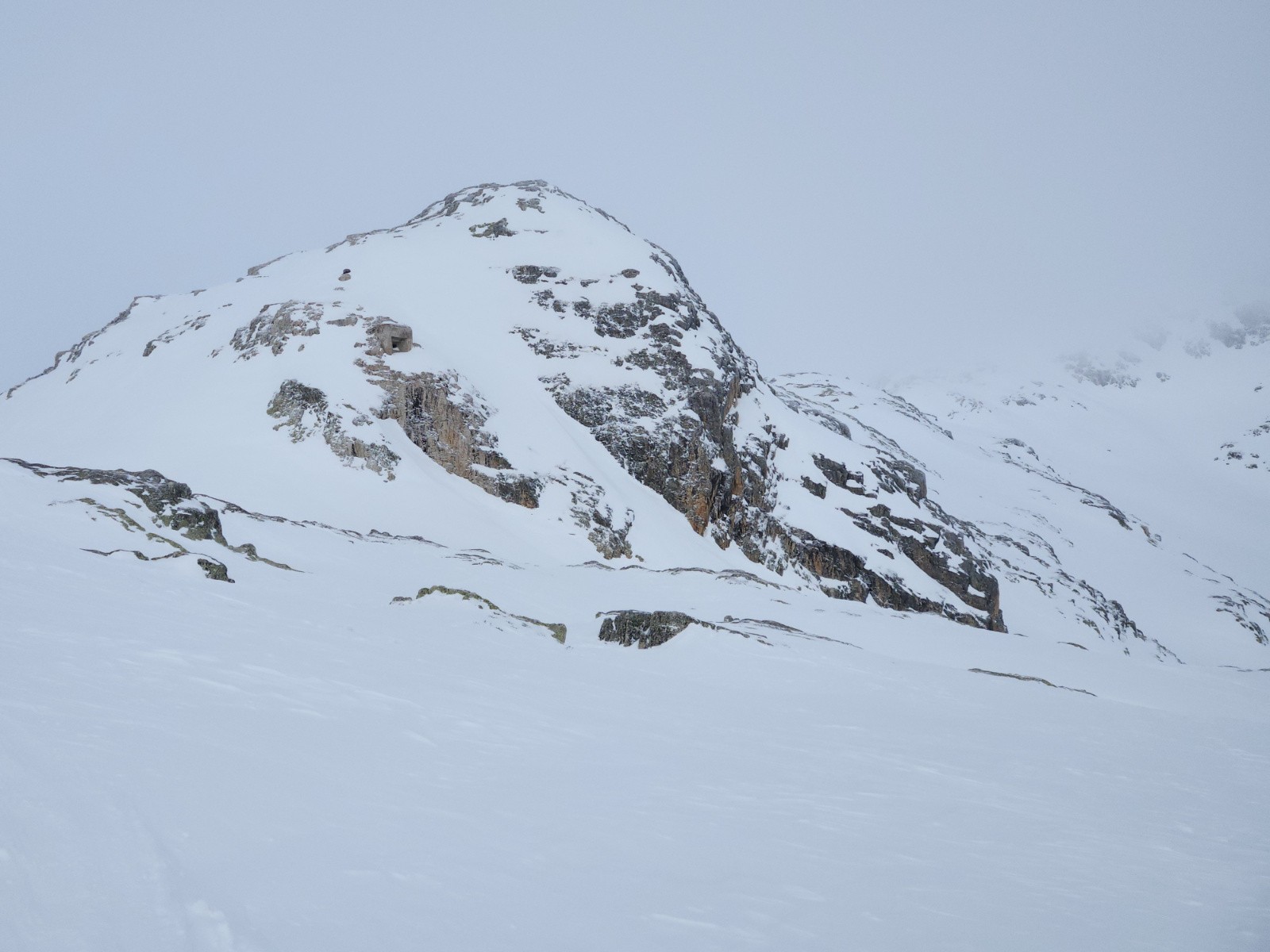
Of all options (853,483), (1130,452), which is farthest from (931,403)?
(853,483)

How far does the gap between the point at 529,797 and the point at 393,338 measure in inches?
1607

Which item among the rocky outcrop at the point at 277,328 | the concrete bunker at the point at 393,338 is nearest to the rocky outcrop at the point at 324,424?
the rocky outcrop at the point at 277,328

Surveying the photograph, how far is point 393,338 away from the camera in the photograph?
4262 centimetres

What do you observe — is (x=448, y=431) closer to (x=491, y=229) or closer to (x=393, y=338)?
(x=393, y=338)

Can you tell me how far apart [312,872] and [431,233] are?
61.4 m

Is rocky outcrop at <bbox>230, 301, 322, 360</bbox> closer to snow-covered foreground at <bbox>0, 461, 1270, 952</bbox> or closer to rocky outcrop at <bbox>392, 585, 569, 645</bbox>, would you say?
rocky outcrop at <bbox>392, 585, 569, 645</bbox>

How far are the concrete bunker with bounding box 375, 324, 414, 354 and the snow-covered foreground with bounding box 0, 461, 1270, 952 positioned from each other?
3124 centimetres

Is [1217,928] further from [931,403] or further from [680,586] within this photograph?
[931,403]

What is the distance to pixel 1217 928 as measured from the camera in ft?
14.3

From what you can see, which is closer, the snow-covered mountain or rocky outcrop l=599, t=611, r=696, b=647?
the snow-covered mountain

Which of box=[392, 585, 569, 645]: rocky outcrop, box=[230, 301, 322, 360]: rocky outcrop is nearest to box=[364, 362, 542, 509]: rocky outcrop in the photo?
box=[230, 301, 322, 360]: rocky outcrop

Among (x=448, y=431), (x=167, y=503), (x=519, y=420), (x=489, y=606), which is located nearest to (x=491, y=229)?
(x=519, y=420)

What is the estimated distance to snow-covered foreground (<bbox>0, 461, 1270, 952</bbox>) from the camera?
324cm

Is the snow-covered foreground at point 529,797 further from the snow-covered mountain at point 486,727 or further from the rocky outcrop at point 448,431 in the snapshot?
the rocky outcrop at point 448,431
